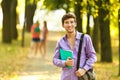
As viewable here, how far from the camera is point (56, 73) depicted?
1617cm

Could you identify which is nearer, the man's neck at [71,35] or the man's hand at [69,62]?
the man's hand at [69,62]

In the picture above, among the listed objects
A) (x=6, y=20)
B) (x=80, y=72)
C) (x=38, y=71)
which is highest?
(x=6, y=20)

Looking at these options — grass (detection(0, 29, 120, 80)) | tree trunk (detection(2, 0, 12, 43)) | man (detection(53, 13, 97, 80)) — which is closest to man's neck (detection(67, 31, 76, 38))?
man (detection(53, 13, 97, 80))

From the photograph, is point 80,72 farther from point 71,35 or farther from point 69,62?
A: point 71,35

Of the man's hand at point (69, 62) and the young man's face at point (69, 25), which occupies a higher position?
the young man's face at point (69, 25)

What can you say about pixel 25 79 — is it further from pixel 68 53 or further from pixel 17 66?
pixel 68 53

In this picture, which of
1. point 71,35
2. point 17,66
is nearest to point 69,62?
point 71,35

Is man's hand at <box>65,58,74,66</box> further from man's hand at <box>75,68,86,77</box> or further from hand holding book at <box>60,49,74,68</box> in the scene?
man's hand at <box>75,68,86,77</box>

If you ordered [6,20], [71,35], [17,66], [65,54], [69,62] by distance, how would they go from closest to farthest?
1. [69,62]
2. [65,54]
3. [71,35]
4. [17,66]
5. [6,20]

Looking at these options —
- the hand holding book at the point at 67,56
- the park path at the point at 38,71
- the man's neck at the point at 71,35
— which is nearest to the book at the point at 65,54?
the hand holding book at the point at 67,56

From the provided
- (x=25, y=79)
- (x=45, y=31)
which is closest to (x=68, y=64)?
(x=25, y=79)

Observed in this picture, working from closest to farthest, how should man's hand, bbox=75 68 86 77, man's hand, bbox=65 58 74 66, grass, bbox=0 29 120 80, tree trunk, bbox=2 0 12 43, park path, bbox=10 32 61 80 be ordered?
1. man's hand, bbox=65 58 74 66
2. man's hand, bbox=75 68 86 77
3. park path, bbox=10 32 61 80
4. grass, bbox=0 29 120 80
5. tree trunk, bbox=2 0 12 43

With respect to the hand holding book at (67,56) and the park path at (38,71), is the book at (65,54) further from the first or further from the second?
the park path at (38,71)

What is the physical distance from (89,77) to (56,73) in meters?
10.00
